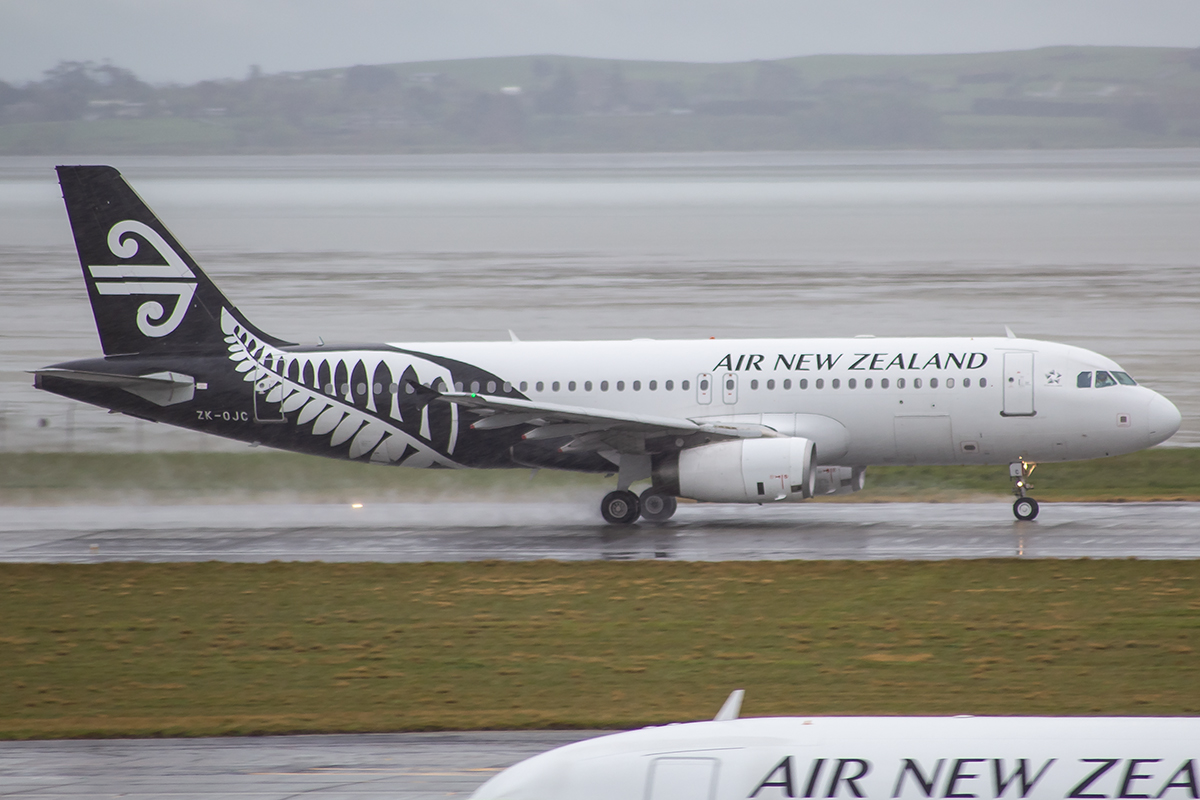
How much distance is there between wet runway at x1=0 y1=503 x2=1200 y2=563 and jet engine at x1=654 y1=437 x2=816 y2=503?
0.91m

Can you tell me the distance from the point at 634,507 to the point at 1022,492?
8.34 meters

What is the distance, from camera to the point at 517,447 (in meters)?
30.7

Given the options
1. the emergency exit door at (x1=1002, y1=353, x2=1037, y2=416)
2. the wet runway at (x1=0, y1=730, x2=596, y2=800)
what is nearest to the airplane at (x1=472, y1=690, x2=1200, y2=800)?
the wet runway at (x1=0, y1=730, x2=596, y2=800)

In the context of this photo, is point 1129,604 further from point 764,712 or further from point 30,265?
point 30,265

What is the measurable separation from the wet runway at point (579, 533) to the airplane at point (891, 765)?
18.3 m

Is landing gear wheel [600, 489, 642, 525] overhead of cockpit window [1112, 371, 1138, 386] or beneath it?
beneath

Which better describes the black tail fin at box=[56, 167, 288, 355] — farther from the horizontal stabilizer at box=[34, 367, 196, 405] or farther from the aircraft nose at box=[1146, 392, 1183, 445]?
the aircraft nose at box=[1146, 392, 1183, 445]

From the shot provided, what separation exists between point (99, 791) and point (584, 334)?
52.5 meters

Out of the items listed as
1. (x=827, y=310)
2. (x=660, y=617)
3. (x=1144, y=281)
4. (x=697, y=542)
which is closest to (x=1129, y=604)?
(x=660, y=617)

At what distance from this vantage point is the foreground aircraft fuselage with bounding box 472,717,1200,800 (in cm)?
744

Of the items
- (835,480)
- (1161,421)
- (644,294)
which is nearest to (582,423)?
(835,480)

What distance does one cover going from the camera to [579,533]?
98.1 ft

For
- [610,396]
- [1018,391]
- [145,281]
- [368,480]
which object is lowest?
[368,480]

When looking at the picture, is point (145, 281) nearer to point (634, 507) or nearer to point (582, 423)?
point (582, 423)
